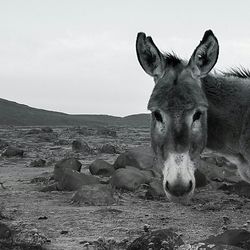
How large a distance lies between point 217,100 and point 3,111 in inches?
3221

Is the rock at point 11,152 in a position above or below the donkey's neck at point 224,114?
below

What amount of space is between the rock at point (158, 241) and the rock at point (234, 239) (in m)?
0.45

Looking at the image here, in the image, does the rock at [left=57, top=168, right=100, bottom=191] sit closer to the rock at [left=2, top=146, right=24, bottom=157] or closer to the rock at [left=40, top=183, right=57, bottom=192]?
the rock at [left=40, top=183, right=57, bottom=192]

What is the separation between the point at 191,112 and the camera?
240 inches

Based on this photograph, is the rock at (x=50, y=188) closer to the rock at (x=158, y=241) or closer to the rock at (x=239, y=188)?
the rock at (x=239, y=188)

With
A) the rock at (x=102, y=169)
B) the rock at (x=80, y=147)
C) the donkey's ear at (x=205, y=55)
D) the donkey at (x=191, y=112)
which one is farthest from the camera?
the rock at (x=80, y=147)

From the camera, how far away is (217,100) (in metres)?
7.36

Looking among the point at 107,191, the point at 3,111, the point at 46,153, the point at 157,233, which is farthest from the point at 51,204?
the point at 3,111

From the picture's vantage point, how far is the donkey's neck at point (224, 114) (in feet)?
23.8

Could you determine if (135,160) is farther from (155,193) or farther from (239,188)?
(239,188)

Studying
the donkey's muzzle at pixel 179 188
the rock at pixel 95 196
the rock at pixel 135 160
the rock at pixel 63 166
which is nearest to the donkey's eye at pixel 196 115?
the donkey's muzzle at pixel 179 188

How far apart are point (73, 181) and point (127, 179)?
3.88 ft

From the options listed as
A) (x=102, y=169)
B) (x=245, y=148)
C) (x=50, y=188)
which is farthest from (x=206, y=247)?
(x=102, y=169)

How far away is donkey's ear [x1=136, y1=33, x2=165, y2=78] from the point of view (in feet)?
21.9
